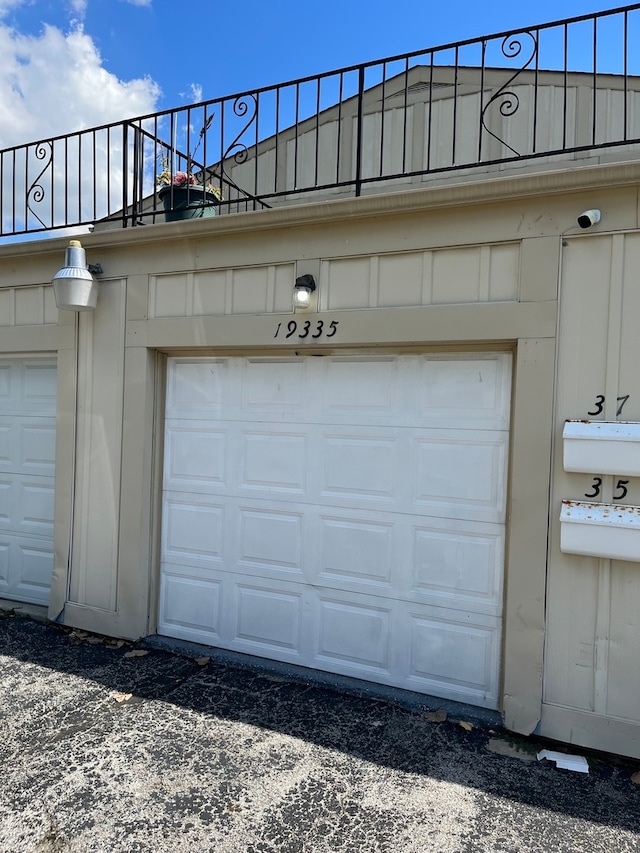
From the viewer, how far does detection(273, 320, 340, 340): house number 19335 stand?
361 cm

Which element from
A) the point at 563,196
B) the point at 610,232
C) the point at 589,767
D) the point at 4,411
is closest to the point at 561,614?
the point at 589,767

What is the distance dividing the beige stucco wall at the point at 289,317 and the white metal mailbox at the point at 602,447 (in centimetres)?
13

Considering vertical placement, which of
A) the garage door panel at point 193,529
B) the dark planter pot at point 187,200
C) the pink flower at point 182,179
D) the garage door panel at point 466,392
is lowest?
the garage door panel at point 193,529

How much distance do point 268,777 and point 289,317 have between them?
8.53 feet

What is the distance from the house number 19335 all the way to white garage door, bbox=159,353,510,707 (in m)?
0.20

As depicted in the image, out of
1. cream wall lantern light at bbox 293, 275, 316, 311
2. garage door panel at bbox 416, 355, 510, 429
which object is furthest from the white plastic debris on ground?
cream wall lantern light at bbox 293, 275, 316, 311

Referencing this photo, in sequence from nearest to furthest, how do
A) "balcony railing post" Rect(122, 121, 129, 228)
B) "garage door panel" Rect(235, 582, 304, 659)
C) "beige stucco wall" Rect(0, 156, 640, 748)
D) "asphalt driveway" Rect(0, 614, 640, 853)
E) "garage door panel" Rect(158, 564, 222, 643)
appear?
1. "asphalt driveway" Rect(0, 614, 640, 853)
2. "beige stucco wall" Rect(0, 156, 640, 748)
3. "garage door panel" Rect(235, 582, 304, 659)
4. "garage door panel" Rect(158, 564, 222, 643)
5. "balcony railing post" Rect(122, 121, 129, 228)

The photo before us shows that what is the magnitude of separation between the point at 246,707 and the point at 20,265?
3958mm

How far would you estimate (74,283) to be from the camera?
164 inches

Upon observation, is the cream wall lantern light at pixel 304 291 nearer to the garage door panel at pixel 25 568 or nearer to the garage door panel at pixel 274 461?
the garage door panel at pixel 274 461

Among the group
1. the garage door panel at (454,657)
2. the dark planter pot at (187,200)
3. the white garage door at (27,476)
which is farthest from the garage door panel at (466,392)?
the white garage door at (27,476)

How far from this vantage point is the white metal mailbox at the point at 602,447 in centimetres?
279

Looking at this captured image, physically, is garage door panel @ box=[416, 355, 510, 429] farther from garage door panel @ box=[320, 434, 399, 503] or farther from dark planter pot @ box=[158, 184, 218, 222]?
dark planter pot @ box=[158, 184, 218, 222]

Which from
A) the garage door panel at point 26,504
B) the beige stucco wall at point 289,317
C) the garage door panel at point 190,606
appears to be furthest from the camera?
the garage door panel at point 26,504
